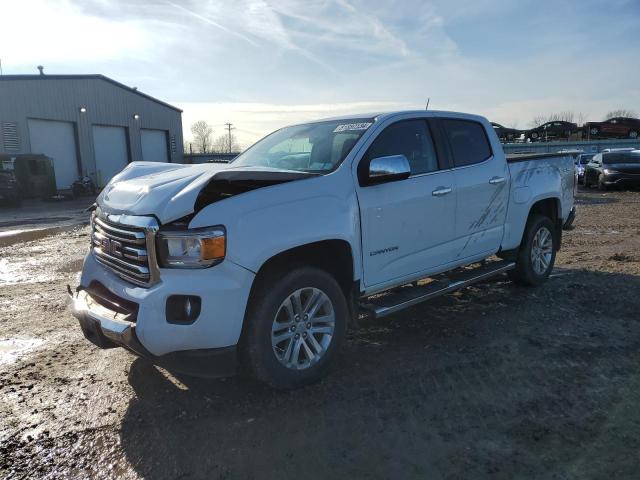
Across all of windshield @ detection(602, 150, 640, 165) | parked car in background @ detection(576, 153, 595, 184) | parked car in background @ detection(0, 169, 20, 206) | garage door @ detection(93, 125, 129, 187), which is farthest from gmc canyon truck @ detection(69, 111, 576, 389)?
garage door @ detection(93, 125, 129, 187)

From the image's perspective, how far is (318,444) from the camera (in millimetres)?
2863

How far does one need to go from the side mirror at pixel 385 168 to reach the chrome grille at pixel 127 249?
1.69 m

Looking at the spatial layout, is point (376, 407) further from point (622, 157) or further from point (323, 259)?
point (622, 157)

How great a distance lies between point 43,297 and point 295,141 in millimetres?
4041

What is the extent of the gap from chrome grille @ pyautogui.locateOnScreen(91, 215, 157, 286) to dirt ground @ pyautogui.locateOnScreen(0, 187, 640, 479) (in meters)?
0.94

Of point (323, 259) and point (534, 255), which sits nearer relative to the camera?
point (323, 259)

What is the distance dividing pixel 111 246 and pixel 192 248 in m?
0.83

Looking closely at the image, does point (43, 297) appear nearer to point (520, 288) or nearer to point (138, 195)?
point (138, 195)

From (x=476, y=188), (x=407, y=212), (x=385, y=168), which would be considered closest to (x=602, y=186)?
(x=476, y=188)

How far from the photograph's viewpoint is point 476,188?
480 cm

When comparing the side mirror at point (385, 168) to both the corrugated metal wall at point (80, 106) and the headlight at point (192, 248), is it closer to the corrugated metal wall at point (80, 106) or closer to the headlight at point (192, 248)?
the headlight at point (192, 248)

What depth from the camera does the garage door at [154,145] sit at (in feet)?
116

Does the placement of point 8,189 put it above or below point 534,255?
above

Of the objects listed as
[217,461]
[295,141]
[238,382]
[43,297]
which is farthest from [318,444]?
[43,297]
